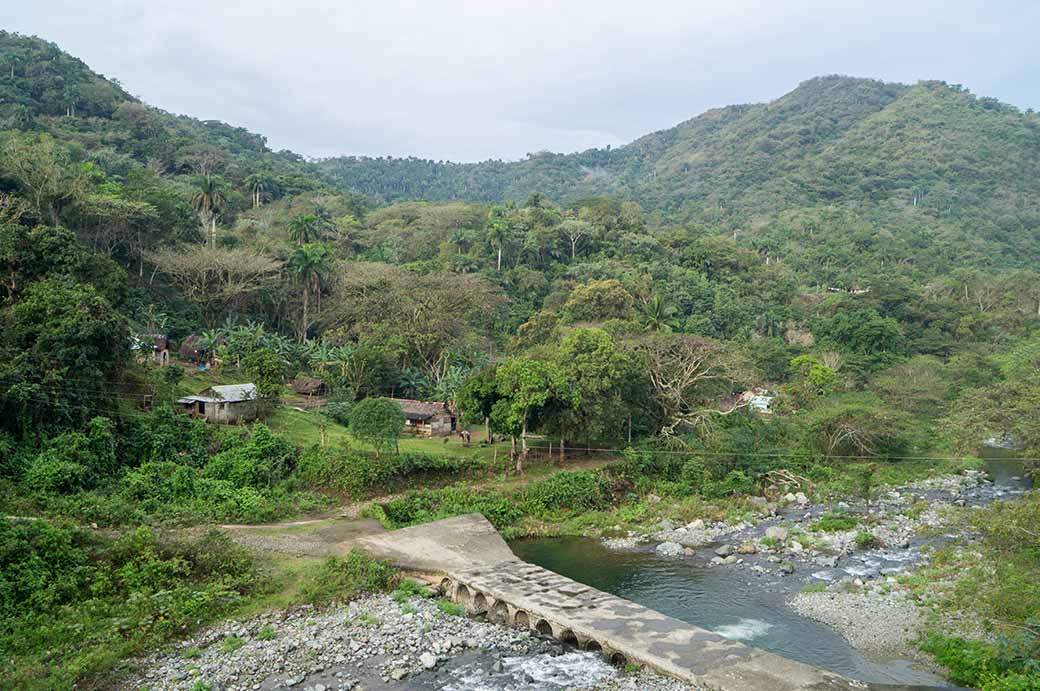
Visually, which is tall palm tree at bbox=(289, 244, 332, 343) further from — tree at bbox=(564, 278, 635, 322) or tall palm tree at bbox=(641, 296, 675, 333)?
tall palm tree at bbox=(641, 296, 675, 333)

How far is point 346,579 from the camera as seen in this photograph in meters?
19.7

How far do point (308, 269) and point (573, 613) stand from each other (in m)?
34.9

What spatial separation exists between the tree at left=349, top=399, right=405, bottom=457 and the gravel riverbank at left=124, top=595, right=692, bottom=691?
994 centimetres

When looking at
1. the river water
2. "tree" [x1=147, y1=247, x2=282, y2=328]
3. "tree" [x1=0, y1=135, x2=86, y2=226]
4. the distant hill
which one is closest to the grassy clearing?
the river water

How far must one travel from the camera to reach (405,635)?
17531mm

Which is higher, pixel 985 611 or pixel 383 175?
pixel 383 175

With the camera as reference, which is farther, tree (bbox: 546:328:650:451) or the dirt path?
tree (bbox: 546:328:650:451)

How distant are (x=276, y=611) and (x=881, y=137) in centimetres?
12751

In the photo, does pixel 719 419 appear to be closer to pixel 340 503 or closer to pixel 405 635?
pixel 340 503

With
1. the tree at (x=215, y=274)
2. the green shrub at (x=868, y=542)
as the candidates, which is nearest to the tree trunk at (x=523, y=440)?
the green shrub at (x=868, y=542)

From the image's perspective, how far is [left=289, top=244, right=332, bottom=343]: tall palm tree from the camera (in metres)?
46.2

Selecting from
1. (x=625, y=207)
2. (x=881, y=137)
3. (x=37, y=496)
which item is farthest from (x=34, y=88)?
(x=881, y=137)

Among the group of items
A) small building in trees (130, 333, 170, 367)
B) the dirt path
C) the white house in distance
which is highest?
small building in trees (130, 333, 170, 367)

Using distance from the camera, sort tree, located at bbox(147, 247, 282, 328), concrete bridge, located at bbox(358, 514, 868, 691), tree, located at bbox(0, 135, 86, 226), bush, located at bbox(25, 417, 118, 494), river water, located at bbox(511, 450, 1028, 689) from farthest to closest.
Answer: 1. tree, located at bbox(147, 247, 282, 328)
2. tree, located at bbox(0, 135, 86, 226)
3. bush, located at bbox(25, 417, 118, 494)
4. river water, located at bbox(511, 450, 1028, 689)
5. concrete bridge, located at bbox(358, 514, 868, 691)
